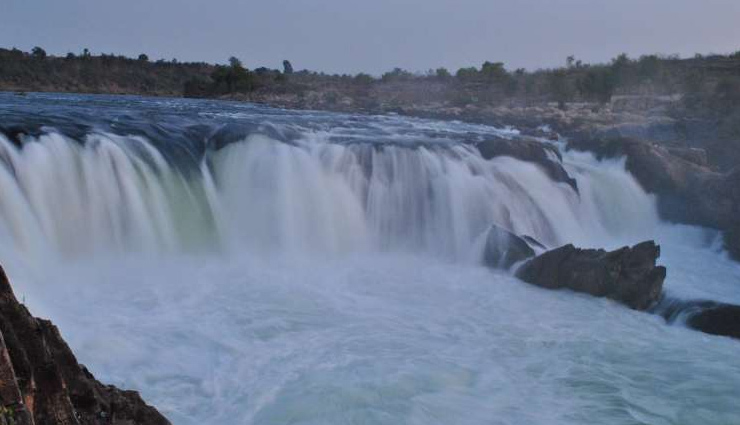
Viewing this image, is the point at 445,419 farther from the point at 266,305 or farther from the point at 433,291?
the point at 433,291

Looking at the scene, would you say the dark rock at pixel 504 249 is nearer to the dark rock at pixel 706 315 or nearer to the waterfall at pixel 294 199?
the waterfall at pixel 294 199

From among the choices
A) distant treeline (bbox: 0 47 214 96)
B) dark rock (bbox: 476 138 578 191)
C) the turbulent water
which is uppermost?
distant treeline (bbox: 0 47 214 96)

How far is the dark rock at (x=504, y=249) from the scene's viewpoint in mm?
12297

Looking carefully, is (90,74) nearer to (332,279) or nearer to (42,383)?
(332,279)

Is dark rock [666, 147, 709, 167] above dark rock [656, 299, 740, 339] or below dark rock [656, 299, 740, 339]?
above

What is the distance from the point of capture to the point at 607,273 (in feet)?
35.7

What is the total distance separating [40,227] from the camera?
1045 cm

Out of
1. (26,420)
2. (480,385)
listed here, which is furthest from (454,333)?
(26,420)

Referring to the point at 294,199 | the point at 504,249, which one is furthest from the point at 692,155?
the point at 294,199

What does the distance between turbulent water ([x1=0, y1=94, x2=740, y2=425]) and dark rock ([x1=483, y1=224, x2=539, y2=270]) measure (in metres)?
0.31

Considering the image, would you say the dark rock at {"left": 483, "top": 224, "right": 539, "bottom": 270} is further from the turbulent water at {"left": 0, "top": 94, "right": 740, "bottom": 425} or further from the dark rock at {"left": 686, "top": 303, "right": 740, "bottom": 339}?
the dark rock at {"left": 686, "top": 303, "right": 740, "bottom": 339}

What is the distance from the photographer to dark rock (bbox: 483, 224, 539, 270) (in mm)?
12297

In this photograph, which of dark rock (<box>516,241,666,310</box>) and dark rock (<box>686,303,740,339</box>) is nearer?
dark rock (<box>686,303,740,339</box>)

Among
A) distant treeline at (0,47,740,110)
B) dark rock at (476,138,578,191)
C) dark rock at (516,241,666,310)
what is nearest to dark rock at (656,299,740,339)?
dark rock at (516,241,666,310)
